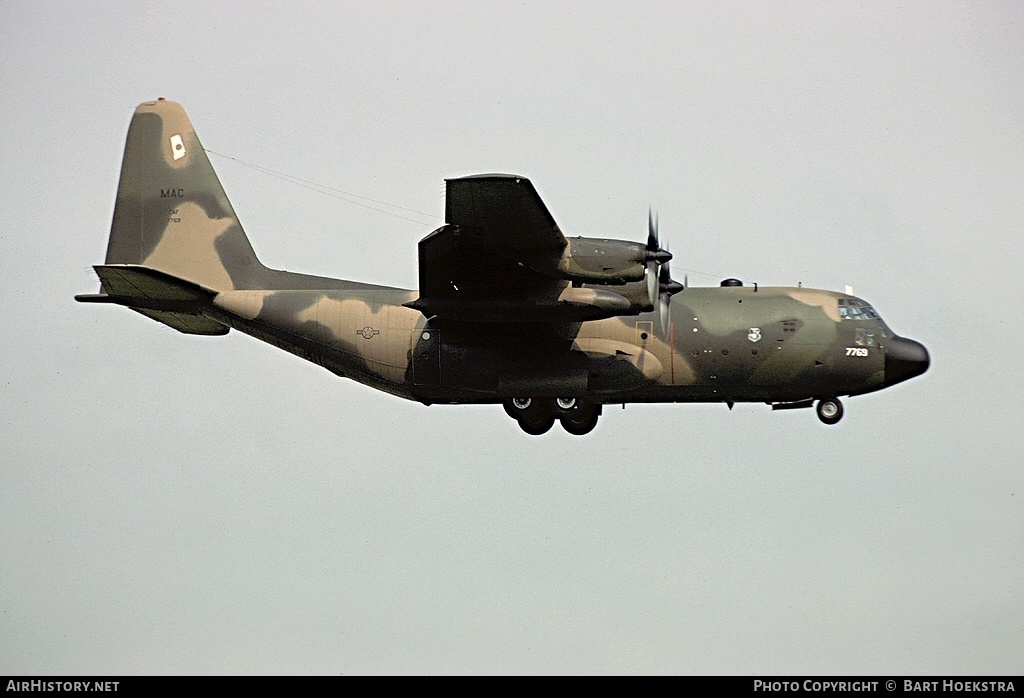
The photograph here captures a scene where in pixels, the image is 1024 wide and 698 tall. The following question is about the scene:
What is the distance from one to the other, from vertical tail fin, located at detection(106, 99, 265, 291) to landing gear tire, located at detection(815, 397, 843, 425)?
1089cm

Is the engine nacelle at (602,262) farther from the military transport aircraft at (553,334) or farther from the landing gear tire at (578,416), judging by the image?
the landing gear tire at (578,416)

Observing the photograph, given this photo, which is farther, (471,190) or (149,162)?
(149,162)

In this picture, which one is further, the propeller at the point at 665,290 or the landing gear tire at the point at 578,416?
the landing gear tire at the point at 578,416

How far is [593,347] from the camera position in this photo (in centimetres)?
2762

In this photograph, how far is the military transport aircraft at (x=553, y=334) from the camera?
26547 mm

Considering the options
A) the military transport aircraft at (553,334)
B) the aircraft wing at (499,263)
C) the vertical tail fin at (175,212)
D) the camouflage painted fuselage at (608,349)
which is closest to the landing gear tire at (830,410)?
the military transport aircraft at (553,334)

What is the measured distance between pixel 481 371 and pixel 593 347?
2.05 m

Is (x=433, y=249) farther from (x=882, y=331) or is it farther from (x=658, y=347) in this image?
(x=882, y=331)

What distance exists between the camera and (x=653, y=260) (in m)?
26.0

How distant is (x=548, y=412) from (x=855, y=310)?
597cm

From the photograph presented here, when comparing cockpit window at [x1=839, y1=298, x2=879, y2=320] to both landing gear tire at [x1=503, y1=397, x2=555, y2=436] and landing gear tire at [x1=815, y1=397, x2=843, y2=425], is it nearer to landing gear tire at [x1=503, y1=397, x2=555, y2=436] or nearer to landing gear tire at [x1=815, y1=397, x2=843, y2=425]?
landing gear tire at [x1=815, y1=397, x2=843, y2=425]

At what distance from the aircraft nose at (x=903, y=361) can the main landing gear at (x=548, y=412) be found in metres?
5.40
